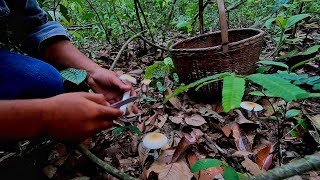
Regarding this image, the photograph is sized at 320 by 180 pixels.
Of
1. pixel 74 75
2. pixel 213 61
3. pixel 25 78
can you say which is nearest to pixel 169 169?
pixel 74 75

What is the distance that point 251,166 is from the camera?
3.87 feet

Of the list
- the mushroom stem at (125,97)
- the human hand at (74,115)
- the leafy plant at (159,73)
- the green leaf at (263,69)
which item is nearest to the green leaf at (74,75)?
the mushroom stem at (125,97)

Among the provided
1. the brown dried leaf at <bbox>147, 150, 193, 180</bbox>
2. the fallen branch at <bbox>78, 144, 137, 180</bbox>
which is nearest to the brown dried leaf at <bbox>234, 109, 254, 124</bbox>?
the brown dried leaf at <bbox>147, 150, 193, 180</bbox>

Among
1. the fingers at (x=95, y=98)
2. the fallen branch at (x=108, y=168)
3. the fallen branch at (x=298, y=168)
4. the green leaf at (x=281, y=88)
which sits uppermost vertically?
the green leaf at (x=281, y=88)

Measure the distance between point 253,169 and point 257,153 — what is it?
12 centimetres

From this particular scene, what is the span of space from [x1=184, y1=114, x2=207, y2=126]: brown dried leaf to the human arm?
74cm

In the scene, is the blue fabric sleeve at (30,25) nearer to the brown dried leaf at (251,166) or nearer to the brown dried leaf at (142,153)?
the brown dried leaf at (142,153)

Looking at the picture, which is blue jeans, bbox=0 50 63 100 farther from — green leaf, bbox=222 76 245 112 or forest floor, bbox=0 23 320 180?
green leaf, bbox=222 76 245 112

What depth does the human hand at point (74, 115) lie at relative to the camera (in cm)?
80

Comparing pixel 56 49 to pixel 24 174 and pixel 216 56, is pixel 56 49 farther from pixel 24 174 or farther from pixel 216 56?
pixel 216 56

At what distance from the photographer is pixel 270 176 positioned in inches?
24.3

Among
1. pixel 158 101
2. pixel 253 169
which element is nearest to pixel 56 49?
pixel 158 101

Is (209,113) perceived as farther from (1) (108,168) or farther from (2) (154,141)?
(1) (108,168)

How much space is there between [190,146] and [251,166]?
0.26 meters
